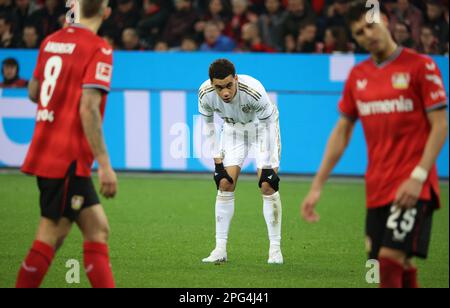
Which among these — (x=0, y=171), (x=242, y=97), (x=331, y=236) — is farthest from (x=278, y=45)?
(x=242, y=97)

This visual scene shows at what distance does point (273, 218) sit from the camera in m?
9.02

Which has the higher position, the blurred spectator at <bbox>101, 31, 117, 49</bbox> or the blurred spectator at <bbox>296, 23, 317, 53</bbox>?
the blurred spectator at <bbox>101, 31, 117, 49</bbox>

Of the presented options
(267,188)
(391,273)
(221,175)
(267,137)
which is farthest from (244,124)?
(391,273)

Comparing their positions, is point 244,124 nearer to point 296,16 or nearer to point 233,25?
point 296,16

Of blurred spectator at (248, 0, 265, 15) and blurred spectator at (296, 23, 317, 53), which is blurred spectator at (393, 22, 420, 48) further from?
blurred spectator at (248, 0, 265, 15)

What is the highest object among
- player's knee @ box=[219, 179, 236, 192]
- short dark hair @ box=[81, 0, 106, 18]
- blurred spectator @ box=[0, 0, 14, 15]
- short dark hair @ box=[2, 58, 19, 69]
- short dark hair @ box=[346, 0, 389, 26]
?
blurred spectator @ box=[0, 0, 14, 15]

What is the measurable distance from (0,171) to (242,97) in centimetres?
833

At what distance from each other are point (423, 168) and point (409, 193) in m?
0.18

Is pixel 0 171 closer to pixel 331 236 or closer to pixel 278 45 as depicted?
pixel 278 45

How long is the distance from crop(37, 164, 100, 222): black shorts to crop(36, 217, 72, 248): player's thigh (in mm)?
47

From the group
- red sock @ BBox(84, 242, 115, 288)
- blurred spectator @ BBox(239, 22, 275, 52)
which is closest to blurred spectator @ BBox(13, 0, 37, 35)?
blurred spectator @ BBox(239, 22, 275, 52)

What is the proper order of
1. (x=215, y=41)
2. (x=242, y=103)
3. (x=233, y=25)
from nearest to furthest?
(x=242, y=103) → (x=215, y=41) → (x=233, y=25)

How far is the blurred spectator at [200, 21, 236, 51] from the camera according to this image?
16.9 metres

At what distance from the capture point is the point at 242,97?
898 centimetres
